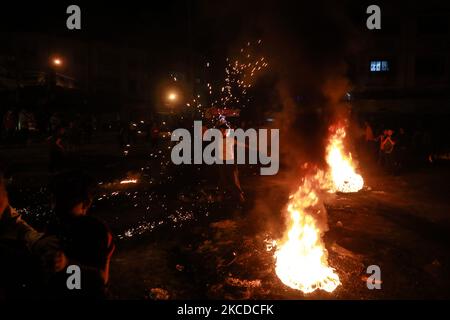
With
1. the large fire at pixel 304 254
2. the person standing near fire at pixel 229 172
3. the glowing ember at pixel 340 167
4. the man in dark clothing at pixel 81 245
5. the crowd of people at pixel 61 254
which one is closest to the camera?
the crowd of people at pixel 61 254

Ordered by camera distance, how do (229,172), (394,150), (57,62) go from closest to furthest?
(229,172), (394,150), (57,62)

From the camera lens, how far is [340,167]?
12.3 metres

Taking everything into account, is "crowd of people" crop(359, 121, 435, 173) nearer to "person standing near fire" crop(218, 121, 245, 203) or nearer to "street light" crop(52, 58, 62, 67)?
"person standing near fire" crop(218, 121, 245, 203)

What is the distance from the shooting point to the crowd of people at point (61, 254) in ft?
8.11

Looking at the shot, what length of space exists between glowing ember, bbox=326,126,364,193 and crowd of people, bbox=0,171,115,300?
379 inches

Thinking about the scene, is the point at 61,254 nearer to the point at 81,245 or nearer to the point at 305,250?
the point at 81,245

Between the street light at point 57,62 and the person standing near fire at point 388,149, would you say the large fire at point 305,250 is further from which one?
the street light at point 57,62

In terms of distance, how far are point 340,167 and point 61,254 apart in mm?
11043

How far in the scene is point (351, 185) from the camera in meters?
11.6

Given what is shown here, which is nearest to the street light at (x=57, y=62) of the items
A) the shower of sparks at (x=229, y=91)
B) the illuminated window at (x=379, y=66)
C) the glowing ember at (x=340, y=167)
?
the shower of sparks at (x=229, y=91)

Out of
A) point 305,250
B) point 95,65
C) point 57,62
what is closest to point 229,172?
point 305,250

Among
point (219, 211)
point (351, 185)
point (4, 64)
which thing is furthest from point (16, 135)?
point (351, 185)

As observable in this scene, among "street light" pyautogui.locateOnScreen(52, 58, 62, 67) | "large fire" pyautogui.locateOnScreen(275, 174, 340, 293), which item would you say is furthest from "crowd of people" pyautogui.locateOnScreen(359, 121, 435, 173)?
"street light" pyautogui.locateOnScreen(52, 58, 62, 67)

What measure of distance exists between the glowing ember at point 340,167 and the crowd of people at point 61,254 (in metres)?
9.63
